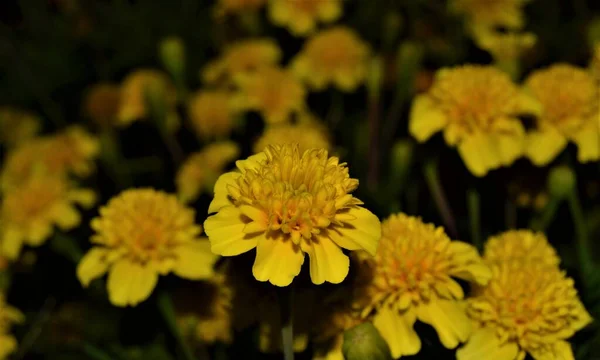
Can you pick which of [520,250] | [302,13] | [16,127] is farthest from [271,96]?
[16,127]

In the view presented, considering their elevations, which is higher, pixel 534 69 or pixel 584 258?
pixel 534 69

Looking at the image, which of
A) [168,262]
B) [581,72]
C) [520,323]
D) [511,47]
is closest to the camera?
[520,323]

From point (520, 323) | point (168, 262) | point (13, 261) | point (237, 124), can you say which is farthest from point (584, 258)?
point (13, 261)

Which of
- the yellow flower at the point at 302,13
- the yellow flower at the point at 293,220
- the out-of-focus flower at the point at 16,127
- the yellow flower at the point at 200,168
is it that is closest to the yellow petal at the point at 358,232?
the yellow flower at the point at 293,220

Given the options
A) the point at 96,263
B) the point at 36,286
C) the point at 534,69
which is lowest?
the point at 36,286

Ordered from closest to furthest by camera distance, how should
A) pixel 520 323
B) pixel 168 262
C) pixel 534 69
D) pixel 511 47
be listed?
pixel 520 323
pixel 168 262
pixel 511 47
pixel 534 69

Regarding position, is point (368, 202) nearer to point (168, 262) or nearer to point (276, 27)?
point (168, 262)

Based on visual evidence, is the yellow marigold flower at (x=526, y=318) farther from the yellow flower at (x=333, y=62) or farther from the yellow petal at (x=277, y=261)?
the yellow flower at (x=333, y=62)

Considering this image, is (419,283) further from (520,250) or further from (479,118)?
(479,118)

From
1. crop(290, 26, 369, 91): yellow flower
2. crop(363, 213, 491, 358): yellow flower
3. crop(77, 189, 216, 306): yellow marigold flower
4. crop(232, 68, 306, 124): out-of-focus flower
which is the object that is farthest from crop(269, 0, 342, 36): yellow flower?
crop(363, 213, 491, 358): yellow flower
